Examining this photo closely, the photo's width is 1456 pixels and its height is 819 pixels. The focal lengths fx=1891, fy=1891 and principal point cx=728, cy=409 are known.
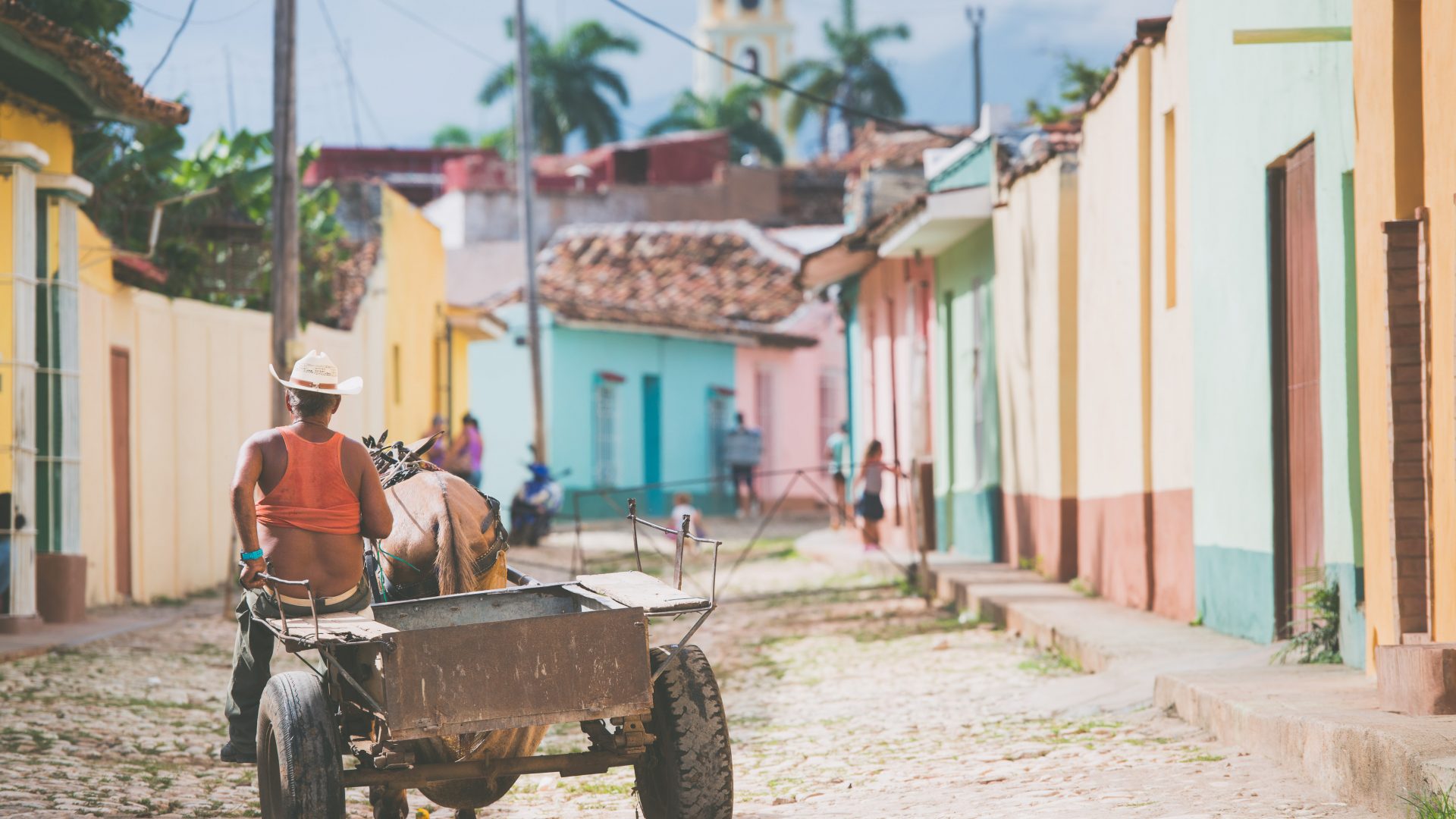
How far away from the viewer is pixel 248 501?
618 cm

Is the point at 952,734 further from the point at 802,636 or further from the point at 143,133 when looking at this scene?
the point at 143,133

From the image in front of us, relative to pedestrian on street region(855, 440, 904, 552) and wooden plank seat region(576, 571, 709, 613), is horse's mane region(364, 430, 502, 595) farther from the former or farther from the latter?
pedestrian on street region(855, 440, 904, 552)

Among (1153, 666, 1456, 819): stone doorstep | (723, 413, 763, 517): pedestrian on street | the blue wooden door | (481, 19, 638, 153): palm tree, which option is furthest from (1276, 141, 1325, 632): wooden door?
(481, 19, 638, 153): palm tree

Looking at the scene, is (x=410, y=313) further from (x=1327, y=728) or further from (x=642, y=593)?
(x=1327, y=728)

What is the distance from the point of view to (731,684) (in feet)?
36.9

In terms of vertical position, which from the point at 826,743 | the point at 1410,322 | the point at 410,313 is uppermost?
the point at 410,313

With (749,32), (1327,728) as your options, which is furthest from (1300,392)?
(749,32)

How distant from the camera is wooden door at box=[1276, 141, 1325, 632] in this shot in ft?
30.1

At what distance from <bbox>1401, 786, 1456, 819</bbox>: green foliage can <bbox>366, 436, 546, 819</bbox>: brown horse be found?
2.64 m

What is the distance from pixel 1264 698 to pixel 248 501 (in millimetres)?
3979

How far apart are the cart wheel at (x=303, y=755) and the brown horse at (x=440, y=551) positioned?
555mm

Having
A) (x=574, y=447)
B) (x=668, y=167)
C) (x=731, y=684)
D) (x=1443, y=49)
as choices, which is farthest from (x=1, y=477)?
(x=668, y=167)

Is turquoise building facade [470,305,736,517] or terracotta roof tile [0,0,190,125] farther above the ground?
terracotta roof tile [0,0,190,125]

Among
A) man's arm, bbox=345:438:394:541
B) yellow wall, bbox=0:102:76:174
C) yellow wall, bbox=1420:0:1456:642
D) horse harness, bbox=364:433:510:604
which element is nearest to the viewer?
man's arm, bbox=345:438:394:541
